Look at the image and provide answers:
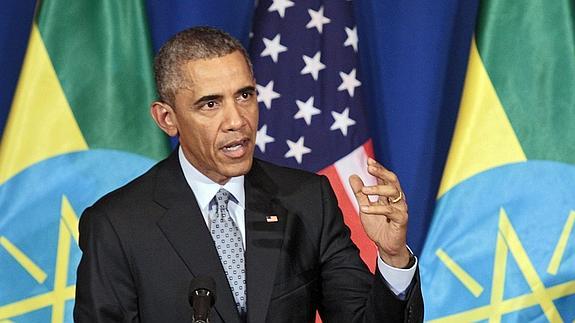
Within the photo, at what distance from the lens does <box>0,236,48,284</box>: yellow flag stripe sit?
12.0 feet

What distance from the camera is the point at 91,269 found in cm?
231

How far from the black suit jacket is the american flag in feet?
4.20

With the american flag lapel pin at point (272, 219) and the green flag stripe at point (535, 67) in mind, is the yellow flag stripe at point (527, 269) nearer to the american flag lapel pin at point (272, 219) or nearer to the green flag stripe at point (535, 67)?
the green flag stripe at point (535, 67)

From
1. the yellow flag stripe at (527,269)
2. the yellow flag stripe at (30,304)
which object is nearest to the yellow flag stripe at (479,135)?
the yellow flag stripe at (527,269)

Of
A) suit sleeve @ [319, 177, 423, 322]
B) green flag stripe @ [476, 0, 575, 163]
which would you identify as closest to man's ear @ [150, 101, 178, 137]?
suit sleeve @ [319, 177, 423, 322]

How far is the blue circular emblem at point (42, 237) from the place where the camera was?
365 centimetres

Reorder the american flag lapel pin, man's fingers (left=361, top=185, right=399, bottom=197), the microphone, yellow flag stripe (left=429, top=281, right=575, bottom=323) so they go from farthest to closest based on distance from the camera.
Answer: yellow flag stripe (left=429, top=281, right=575, bottom=323), the american flag lapel pin, man's fingers (left=361, top=185, right=399, bottom=197), the microphone

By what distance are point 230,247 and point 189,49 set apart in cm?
48

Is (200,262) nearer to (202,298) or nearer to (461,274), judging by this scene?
(202,298)

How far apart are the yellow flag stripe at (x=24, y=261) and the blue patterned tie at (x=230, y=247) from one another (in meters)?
1.44

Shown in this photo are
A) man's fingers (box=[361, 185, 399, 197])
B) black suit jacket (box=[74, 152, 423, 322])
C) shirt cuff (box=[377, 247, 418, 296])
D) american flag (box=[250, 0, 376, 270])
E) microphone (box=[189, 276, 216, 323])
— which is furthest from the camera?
american flag (box=[250, 0, 376, 270])

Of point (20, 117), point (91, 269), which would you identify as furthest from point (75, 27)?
point (91, 269)

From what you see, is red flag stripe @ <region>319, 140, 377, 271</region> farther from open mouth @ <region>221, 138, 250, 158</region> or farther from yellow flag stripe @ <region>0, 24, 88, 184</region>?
open mouth @ <region>221, 138, 250, 158</region>

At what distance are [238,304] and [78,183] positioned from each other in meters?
1.54
